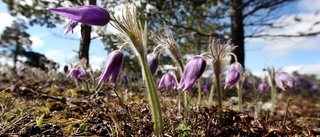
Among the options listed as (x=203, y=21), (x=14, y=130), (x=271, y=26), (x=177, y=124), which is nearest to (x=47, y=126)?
(x=14, y=130)

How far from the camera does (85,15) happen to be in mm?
1199

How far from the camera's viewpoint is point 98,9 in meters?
1.24

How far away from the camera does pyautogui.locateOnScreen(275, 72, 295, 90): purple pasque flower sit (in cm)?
232

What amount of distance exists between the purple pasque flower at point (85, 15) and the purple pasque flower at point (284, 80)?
5.05 feet

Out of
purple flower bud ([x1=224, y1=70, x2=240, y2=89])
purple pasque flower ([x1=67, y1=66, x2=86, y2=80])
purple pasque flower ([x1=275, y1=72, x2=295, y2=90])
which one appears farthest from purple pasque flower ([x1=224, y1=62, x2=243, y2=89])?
purple pasque flower ([x1=67, y1=66, x2=86, y2=80])

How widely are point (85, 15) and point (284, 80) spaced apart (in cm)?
163

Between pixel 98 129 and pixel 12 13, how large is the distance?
7109mm

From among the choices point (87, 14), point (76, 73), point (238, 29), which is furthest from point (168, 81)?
point (238, 29)

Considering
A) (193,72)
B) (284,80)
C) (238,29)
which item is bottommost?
(284,80)

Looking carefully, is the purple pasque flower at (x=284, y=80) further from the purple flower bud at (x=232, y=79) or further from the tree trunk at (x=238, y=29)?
the tree trunk at (x=238, y=29)

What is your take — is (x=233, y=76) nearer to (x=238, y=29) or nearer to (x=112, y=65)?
(x=112, y=65)

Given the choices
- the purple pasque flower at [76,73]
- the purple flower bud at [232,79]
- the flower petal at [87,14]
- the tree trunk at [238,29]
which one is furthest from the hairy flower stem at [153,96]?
the tree trunk at [238,29]

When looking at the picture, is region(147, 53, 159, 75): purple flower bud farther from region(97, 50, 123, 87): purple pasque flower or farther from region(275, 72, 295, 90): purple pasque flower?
region(275, 72, 295, 90): purple pasque flower

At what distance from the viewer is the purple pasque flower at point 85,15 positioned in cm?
117
